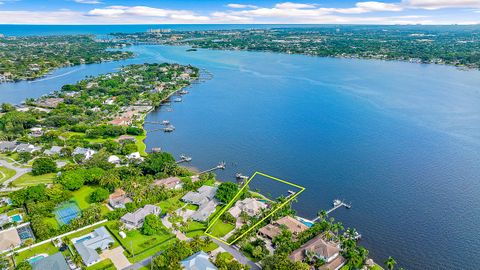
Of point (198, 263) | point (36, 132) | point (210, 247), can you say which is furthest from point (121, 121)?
point (198, 263)

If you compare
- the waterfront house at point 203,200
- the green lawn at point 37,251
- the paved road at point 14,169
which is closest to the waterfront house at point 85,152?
the paved road at point 14,169

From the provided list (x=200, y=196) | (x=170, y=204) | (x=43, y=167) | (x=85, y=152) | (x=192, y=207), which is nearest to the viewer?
(x=192, y=207)

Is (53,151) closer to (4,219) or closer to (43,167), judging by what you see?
(43,167)

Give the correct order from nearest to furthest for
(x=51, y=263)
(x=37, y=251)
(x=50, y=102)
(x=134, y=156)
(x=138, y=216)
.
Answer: (x=51, y=263), (x=37, y=251), (x=138, y=216), (x=134, y=156), (x=50, y=102)

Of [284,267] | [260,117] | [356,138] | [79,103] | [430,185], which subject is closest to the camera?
[284,267]

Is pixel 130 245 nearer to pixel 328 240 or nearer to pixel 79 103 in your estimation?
Answer: pixel 328 240

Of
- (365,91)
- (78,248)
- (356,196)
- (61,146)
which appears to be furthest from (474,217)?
→ (365,91)

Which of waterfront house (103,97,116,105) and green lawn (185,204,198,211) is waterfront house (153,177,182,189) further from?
waterfront house (103,97,116,105)
